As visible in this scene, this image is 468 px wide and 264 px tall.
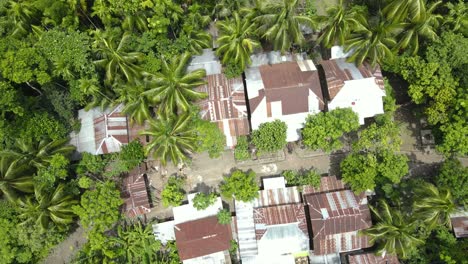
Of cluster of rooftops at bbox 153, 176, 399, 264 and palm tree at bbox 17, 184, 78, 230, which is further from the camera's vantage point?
cluster of rooftops at bbox 153, 176, 399, 264

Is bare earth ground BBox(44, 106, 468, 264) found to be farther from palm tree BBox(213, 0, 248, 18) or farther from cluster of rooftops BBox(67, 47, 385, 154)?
palm tree BBox(213, 0, 248, 18)

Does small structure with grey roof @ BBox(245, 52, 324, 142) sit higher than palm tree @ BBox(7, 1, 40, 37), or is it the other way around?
palm tree @ BBox(7, 1, 40, 37)

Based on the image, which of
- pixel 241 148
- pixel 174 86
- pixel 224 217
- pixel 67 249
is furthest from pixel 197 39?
pixel 67 249

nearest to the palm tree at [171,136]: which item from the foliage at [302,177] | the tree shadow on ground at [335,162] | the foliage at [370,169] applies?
the foliage at [302,177]

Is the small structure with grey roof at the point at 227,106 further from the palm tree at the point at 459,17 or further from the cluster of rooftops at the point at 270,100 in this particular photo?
the palm tree at the point at 459,17

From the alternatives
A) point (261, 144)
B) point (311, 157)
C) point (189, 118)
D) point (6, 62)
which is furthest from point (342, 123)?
point (6, 62)

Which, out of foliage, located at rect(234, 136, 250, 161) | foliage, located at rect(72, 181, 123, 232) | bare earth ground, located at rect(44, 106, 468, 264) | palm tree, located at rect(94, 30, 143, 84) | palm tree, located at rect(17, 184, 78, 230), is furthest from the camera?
bare earth ground, located at rect(44, 106, 468, 264)

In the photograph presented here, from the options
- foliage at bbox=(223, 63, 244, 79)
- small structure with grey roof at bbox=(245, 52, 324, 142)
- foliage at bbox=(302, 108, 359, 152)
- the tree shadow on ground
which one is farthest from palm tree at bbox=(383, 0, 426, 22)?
foliage at bbox=(223, 63, 244, 79)
